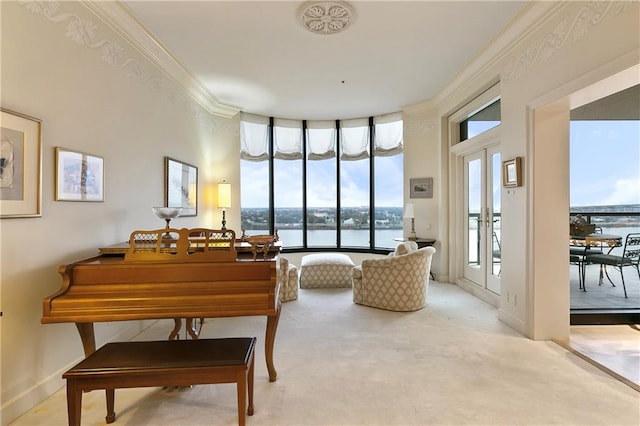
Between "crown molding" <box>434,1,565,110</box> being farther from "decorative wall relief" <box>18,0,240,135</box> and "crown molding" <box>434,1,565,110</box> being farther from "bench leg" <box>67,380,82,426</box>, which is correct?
"bench leg" <box>67,380,82,426</box>

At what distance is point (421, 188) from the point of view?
5.85 meters

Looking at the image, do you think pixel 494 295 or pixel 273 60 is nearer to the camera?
pixel 273 60

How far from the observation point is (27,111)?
208 cm

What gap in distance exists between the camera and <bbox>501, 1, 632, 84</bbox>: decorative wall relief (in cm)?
232

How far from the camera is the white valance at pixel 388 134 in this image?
6254 mm

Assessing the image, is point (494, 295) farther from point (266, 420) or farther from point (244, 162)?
point (244, 162)

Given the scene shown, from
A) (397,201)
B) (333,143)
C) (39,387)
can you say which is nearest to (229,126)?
(333,143)

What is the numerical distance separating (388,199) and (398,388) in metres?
4.64

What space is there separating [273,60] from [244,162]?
275 centimetres

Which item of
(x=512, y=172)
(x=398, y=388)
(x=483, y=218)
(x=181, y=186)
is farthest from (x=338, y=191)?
(x=398, y=388)

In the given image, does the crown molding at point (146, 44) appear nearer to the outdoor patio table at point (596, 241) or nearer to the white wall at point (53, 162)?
the white wall at point (53, 162)

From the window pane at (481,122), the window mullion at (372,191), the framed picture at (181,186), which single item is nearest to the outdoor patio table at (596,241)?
the window pane at (481,122)

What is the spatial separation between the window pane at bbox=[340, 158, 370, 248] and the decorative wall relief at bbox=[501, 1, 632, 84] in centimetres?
355

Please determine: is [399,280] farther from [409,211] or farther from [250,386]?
[250,386]
